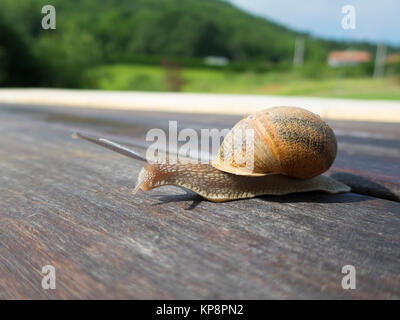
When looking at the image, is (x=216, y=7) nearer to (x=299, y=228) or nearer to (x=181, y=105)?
(x=181, y=105)

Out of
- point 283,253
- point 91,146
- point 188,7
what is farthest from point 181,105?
point 188,7

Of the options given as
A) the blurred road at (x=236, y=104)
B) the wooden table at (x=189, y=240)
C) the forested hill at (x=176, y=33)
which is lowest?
the wooden table at (x=189, y=240)

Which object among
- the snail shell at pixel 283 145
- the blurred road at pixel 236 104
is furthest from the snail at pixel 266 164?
the blurred road at pixel 236 104

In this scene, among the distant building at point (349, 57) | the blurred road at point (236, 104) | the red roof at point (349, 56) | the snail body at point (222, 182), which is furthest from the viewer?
the red roof at point (349, 56)

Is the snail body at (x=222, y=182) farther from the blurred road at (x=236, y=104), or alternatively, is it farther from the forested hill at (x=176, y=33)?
the forested hill at (x=176, y=33)

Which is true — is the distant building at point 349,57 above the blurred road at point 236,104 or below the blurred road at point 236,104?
above
